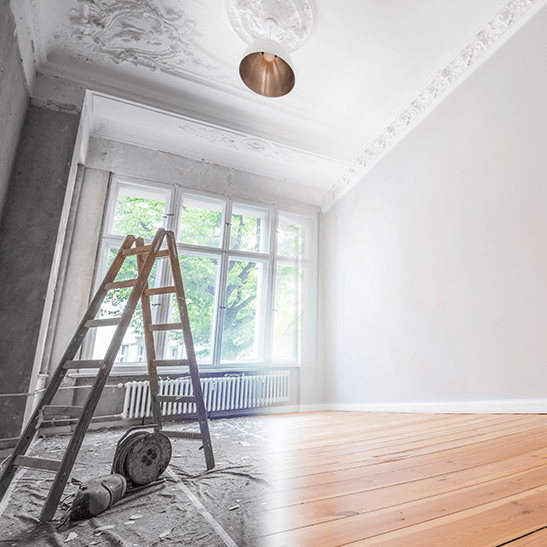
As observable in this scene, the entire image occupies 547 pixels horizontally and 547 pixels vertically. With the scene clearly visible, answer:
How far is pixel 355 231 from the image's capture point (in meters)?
5.01

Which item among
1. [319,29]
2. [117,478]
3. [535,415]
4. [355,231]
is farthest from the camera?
[355,231]

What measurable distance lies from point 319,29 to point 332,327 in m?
3.84

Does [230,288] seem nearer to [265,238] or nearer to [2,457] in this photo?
[265,238]

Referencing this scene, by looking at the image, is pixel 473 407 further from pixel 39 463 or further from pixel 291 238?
pixel 291 238

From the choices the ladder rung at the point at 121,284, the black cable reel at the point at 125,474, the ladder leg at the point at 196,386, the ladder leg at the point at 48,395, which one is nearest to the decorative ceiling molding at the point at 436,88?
the ladder leg at the point at 196,386

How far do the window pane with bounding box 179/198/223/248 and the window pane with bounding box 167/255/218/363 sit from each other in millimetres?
268

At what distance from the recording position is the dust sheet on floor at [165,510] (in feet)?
3.46

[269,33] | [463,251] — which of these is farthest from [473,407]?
[269,33]

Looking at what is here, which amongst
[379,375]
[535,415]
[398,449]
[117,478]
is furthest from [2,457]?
[535,415]

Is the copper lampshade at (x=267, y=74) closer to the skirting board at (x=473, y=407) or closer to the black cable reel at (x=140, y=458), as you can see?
the black cable reel at (x=140, y=458)

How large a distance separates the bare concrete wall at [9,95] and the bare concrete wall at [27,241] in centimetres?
12

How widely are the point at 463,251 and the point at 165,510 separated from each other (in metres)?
3.20

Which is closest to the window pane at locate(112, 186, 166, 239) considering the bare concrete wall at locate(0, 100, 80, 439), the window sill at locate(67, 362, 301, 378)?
the bare concrete wall at locate(0, 100, 80, 439)

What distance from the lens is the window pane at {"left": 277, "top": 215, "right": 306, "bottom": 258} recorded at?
18.3ft
